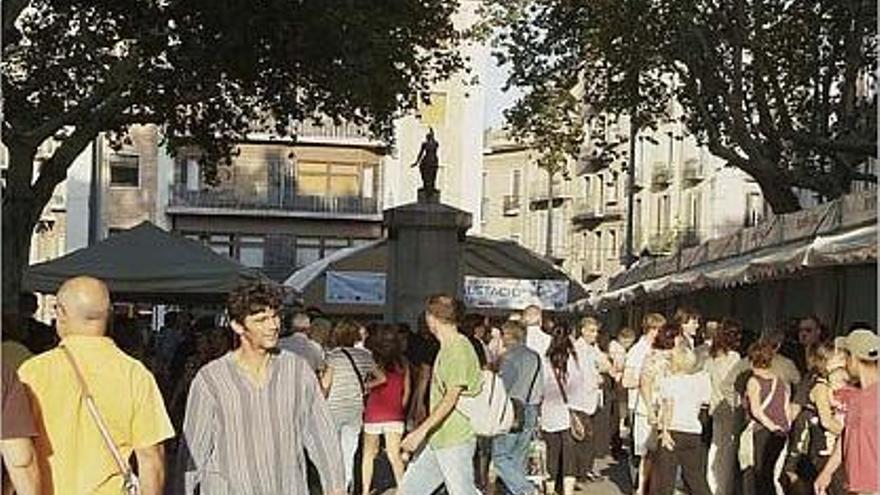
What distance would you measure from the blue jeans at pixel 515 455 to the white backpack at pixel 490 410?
2.43ft

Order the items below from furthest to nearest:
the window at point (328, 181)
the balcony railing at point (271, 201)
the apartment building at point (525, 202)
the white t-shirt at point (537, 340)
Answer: the apartment building at point (525, 202), the window at point (328, 181), the balcony railing at point (271, 201), the white t-shirt at point (537, 340)

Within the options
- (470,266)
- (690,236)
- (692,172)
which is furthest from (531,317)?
(692,172)

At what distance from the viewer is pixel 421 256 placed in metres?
30.1

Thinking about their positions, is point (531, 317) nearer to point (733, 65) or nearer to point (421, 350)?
point (421, 350)

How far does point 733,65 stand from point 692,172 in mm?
58023

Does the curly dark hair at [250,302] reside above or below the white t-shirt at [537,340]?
above

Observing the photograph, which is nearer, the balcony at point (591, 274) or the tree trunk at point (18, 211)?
Answer: the tree trunk at point (18, 211)

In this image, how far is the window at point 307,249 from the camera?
69250 mm

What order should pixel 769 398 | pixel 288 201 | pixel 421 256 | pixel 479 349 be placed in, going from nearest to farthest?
pixel 769 398
pixel 479 349
pixel 421 256
pixel 288 201

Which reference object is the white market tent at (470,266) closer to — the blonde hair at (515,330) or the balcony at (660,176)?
the blonde hair at (515,330)

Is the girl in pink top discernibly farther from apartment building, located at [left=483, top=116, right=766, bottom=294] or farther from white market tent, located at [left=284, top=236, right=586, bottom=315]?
apartment building, located at [left=483, top=116, right=766, bottom=294]

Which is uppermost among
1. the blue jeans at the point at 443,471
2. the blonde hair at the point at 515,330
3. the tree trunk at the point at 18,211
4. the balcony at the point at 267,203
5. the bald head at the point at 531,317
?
the balcony at the point at 267,203

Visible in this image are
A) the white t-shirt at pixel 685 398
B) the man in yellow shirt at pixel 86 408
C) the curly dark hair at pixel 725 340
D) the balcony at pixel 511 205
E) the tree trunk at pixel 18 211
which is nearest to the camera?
the man in yellow shirt at pixel 86 408

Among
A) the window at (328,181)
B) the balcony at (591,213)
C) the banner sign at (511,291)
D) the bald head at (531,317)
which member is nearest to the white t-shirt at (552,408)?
the bald head at (531,317)
